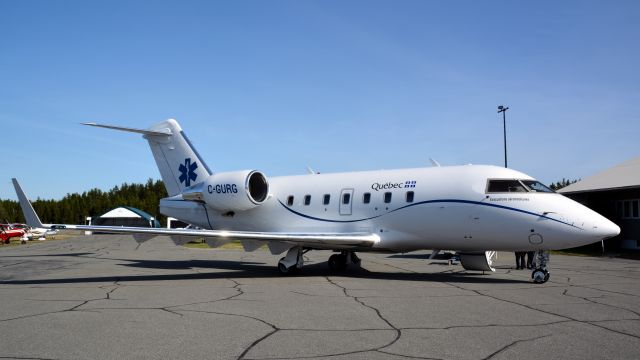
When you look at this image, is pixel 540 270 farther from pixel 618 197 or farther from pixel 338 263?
pixel 618 197

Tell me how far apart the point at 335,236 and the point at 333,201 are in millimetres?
1701

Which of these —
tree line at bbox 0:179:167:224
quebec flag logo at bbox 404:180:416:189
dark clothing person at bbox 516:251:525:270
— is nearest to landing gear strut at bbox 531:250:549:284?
quebec flag logo at bbox 404:180:416:189

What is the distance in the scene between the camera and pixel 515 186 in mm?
13758

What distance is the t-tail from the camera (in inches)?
796

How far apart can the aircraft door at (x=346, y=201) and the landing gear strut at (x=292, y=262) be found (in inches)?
68.9

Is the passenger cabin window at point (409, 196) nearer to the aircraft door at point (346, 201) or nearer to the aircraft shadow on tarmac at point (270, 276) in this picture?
the aircraft door at point (346, 201)

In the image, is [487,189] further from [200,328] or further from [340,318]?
[200,328]

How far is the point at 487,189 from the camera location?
1392cm

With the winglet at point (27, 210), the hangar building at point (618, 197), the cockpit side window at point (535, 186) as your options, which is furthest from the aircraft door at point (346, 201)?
the hangar building at point (618, 197)

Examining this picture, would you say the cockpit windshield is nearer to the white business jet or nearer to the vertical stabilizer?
the white business jet

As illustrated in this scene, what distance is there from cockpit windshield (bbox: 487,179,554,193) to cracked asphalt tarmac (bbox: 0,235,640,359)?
91.1 inches

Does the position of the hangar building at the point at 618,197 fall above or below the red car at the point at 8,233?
above

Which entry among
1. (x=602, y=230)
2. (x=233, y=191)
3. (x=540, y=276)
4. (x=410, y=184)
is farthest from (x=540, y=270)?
(x=233, y=191)

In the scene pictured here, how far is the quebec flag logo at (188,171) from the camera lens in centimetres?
2020
